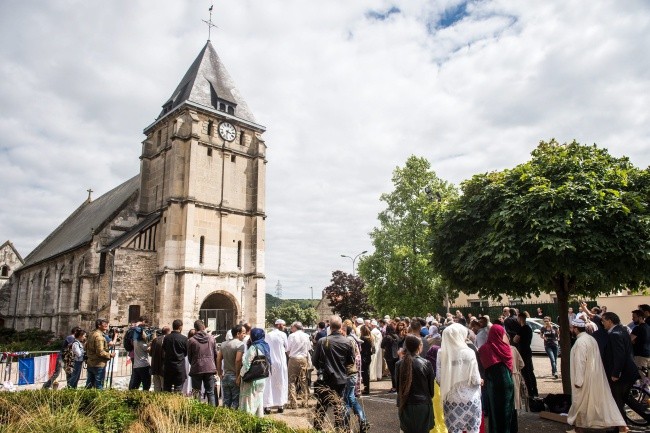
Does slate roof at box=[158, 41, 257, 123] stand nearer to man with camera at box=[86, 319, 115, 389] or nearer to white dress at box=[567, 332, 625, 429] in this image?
man with camera at box=[86, 319, 115, 389]

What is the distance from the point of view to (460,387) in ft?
18.5

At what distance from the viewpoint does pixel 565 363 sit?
9078 millimetres

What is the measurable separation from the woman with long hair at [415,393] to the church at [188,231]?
23583 mm

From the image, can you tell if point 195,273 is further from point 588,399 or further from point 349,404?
point 588,399

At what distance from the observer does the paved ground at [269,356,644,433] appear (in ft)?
24.3

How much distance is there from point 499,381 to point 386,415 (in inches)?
127

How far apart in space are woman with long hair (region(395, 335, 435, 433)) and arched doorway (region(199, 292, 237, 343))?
2596cm

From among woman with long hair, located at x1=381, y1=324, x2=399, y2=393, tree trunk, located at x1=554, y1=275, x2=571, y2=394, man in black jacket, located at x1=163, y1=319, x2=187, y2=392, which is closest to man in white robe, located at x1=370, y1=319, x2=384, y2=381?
woman with long hair, located at x1=381, y1=324, x2=399, y2=393

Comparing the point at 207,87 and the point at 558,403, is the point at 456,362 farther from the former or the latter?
the point at 207,87

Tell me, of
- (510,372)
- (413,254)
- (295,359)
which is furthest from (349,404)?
(413,254)

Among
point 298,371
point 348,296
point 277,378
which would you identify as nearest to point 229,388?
point 277,378

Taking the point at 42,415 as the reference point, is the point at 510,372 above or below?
above

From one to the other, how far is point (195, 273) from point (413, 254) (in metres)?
14.1

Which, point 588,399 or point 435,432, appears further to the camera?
point 588,399
